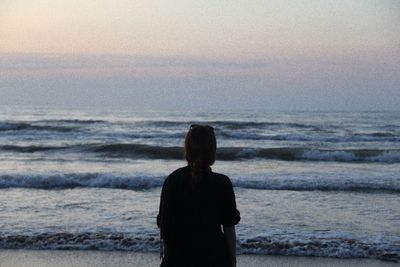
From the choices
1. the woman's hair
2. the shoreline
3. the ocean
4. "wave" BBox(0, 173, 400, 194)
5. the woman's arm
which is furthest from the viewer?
"wave" BBox(0, 173, 400, 194)

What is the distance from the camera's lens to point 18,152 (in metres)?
19.8

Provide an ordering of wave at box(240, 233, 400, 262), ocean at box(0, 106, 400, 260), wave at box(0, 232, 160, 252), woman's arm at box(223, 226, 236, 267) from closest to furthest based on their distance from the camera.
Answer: woman's arm at box(223, 226, 236, 267), wave at box(240, 233, 400, 262), wave at box(0, 232, 160, 252), ocean at box(0, 106, 400, 260)

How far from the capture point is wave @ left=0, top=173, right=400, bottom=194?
11195 mm

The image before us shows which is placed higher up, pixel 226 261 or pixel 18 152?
pixel 226 261

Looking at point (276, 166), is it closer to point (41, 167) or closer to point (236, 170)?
point (236, 170)

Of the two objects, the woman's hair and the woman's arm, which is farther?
the woman's arm

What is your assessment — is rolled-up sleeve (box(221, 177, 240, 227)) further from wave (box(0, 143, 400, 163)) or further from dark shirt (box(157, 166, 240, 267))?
wave (box(0, 143, 400, 163))

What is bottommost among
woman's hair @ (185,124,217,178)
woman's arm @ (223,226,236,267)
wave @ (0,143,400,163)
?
wave @ (0,143,400,163)

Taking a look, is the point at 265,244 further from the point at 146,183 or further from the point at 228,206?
the point at 146,183

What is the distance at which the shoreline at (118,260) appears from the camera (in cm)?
573

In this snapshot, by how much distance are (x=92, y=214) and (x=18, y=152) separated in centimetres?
Result: 1277

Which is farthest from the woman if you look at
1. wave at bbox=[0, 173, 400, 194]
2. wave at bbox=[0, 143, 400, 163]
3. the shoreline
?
wave at bbox=[0, 143, 400, 163]

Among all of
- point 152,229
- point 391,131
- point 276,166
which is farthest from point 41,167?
point 391,131

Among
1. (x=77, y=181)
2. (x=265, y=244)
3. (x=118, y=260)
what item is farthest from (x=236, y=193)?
(x=118, y=260)
